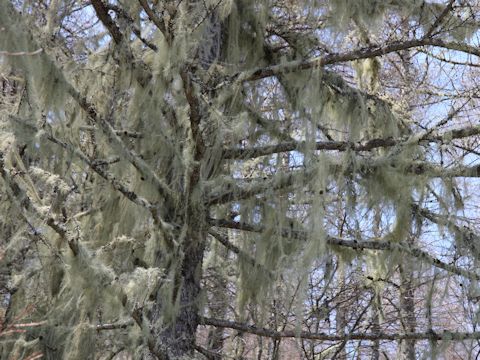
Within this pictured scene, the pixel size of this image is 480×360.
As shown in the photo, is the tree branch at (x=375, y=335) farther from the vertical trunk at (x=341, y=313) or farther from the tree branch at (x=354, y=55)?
the tree branch at (x=354, y=55)

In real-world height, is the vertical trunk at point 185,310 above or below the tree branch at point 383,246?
below

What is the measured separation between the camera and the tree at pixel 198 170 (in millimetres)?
3645

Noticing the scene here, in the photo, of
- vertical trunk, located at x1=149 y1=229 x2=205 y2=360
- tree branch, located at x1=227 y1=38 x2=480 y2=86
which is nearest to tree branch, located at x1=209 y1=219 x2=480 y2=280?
vertical trunk, located at x1=149 y1=229 x2=205 y2=360

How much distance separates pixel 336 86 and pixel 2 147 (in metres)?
2.78

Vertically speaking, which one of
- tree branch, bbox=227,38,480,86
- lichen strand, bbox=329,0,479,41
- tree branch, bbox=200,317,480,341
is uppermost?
lichen strand, bbox=329,0,479,41

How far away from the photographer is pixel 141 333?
3.70 metres

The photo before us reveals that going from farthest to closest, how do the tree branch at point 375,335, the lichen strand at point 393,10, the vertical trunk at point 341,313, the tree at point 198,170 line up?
the vertical trunk at point 341,313
the tree branch at point 375,335
the lichen strand at point 393,10
the tree at point 198,170

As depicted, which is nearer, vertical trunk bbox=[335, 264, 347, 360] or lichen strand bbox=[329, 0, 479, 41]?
lichen strand bbox=[329, 0, 479, 41]

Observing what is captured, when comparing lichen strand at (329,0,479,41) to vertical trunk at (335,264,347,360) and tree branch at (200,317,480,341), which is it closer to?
tree branch at (200,317,480,341)

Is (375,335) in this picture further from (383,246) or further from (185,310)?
(185,310)

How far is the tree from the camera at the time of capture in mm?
3645

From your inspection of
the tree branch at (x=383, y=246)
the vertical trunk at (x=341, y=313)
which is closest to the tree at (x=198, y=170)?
the tree branch at (x=383, y=246)

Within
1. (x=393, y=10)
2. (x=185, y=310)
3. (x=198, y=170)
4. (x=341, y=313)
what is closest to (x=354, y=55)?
(x=393, y=10)

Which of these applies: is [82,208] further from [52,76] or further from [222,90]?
[52,76]
